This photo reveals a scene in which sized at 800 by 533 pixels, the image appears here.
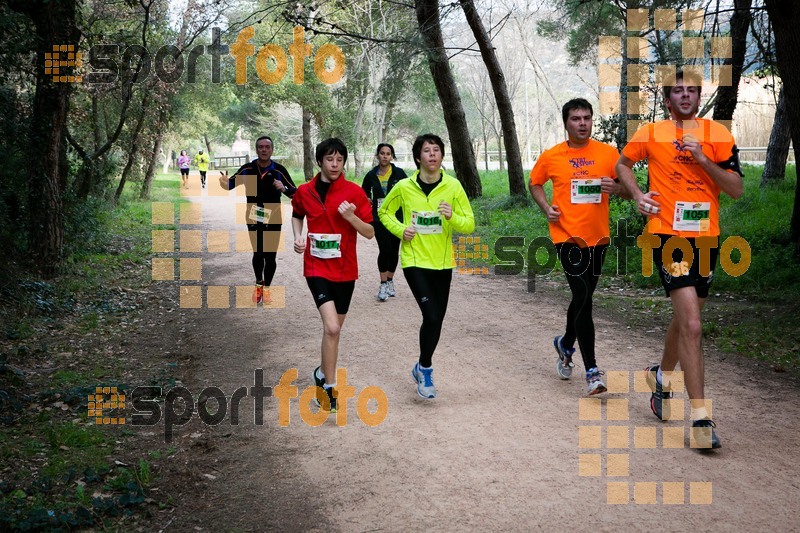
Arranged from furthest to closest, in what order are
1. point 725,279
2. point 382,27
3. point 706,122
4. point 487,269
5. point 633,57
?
point 382,27 < point 633,57 < point 487,269 < point 725,279 < point 706,122

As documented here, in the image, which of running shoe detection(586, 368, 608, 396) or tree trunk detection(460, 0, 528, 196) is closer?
running shoe detection(586, 368, 608, 396)

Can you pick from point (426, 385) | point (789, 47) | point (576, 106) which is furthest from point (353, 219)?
point (789, 47)

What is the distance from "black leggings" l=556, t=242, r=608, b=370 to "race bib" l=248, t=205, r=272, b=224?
16.4 ft

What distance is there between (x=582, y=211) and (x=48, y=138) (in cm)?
927

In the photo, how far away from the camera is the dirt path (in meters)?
4.57

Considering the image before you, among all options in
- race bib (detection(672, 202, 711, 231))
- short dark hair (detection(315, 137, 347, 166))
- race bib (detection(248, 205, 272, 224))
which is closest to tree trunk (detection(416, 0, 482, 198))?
race bib (detection(248, 205, 272, 224))

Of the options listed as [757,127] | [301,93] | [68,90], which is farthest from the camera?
[301,93]

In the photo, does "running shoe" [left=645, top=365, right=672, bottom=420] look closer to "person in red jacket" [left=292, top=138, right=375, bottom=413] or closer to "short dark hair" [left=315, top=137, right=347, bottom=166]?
"person in red jacket" [left=292, top=138, right=375, bottom=413]

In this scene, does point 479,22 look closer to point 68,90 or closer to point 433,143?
point 68,90

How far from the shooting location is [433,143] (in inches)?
256

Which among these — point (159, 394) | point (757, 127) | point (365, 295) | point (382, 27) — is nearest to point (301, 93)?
point (382, 27)

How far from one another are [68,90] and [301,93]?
2769cm

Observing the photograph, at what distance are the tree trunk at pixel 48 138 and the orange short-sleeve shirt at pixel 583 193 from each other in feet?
29.2

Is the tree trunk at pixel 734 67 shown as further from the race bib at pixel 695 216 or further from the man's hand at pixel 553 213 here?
the race bib at pixel 695 216
